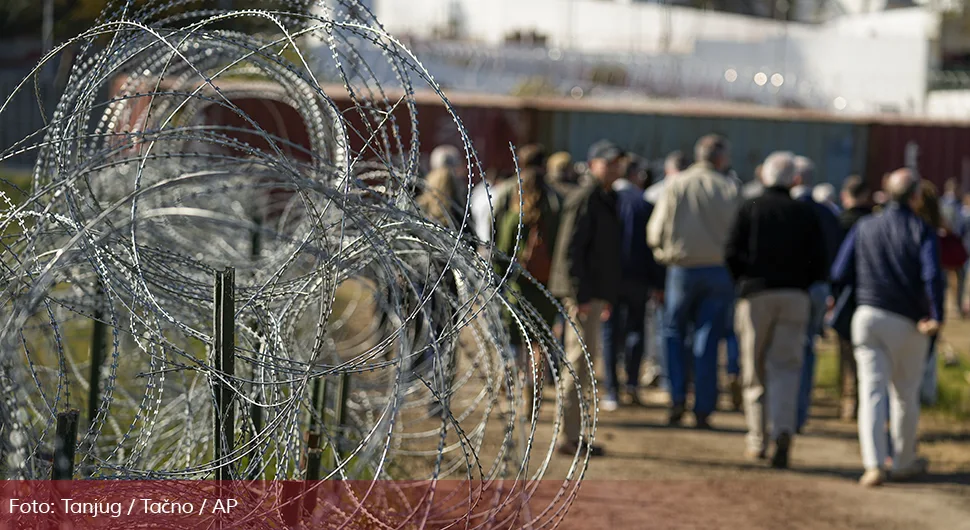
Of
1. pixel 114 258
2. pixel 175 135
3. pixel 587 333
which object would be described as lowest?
pixel 587 333

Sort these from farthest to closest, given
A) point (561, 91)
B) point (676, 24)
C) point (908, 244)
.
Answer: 1. point (676, 24)
2. point (561, 91)
3. point (908, 244)

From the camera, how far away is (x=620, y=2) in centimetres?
4200

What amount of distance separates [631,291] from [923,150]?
17.8 m

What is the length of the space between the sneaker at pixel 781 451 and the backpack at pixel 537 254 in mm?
1801

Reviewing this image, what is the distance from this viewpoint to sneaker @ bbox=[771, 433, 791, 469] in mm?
7184

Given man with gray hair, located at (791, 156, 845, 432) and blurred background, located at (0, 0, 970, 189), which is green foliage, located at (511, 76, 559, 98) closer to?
blurred background, located at (0, 0, 970, 189)

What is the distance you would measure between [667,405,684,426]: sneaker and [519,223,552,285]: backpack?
1426 mm

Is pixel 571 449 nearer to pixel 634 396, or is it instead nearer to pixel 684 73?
pixel 634 396

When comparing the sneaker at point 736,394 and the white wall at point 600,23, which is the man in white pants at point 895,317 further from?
the white wall at point 600,23

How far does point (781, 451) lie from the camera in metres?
7.24

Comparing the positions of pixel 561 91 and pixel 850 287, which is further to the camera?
pixel 561 91

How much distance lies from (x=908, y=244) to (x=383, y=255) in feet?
14.6

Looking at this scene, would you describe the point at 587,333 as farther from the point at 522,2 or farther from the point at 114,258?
the point at 522,2

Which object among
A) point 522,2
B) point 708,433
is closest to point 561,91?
point 522,2
